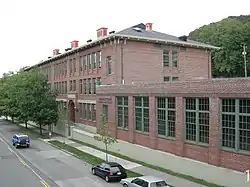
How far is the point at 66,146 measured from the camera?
→ 41.1 m

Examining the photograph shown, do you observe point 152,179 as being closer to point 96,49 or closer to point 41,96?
point 96,49

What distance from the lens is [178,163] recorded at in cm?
2606

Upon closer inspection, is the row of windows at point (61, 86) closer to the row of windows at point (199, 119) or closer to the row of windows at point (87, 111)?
the row of windows at point (87, 111)

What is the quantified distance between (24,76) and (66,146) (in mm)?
20944

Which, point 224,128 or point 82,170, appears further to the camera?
point 82,170

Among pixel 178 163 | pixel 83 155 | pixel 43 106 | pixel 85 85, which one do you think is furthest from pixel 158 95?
pixel 43 106

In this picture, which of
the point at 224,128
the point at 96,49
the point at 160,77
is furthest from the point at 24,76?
the point at 224,128

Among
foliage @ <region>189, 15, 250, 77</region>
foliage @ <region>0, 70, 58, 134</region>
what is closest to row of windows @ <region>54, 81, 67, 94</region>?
foliage @ <region>0, 70, 58, 134</region>

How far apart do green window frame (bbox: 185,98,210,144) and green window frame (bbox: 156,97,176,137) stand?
1.77 m

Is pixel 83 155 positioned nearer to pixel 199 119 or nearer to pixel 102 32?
pixel 199 119

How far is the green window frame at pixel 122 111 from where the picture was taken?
113ft

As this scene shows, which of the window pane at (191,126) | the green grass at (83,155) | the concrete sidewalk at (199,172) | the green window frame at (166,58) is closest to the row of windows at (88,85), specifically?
the green grass at (83,155)

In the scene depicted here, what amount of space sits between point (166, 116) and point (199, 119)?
4.13 metres

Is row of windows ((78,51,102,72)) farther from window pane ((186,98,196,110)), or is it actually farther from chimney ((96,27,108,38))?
window pane ((186,98,196,110))
